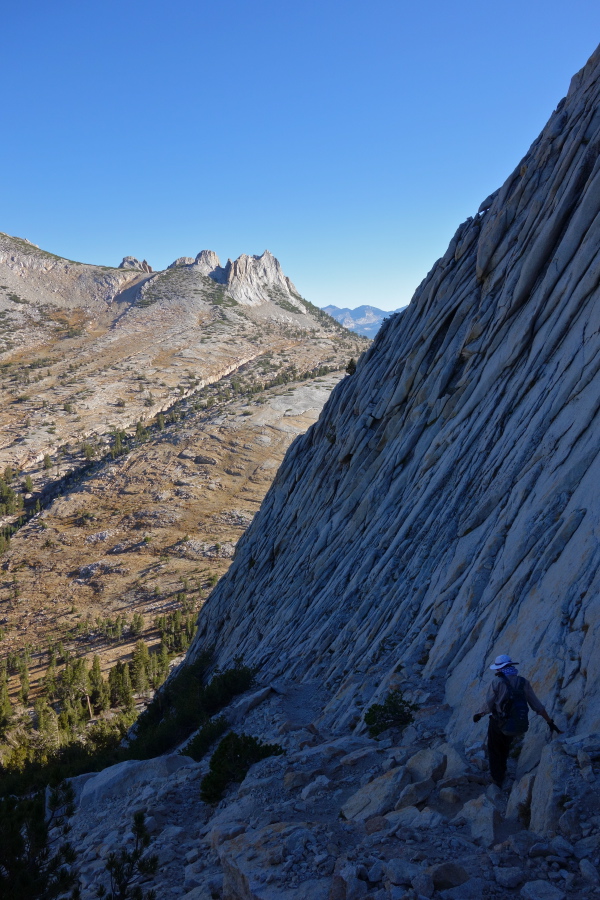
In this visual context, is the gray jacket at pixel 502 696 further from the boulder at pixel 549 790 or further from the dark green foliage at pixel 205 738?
the dark green foliage at pixel 205 738

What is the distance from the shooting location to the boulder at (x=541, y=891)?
4.57m

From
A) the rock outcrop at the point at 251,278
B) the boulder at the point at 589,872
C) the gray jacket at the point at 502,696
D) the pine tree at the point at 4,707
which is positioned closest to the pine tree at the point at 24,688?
the pine tree at the point at 4,707

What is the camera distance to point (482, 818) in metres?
5.86

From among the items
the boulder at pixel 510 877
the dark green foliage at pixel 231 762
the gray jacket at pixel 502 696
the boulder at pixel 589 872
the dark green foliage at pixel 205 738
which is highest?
the gray jacket at pixel 502 696

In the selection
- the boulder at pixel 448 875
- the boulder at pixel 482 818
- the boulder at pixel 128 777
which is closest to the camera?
the boulder at pixel 448 875

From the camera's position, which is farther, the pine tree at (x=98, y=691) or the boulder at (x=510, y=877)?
the pine tree at (x=98, y=691)

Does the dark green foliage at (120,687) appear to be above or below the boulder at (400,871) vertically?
below

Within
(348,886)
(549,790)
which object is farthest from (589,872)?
A: (348,886)

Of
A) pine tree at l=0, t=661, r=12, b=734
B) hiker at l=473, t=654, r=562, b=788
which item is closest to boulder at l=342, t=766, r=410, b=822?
hiker at l=473, t=654, r=562, b=788

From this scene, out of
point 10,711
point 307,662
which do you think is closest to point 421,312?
point 307,662

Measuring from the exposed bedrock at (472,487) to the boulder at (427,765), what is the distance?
Answer: 3.68 feet

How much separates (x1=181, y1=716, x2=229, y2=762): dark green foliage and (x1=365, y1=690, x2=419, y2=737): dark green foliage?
4.74 m

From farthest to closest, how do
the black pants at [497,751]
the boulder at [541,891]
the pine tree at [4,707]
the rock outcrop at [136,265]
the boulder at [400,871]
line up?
the rock outcrop at [136,265] → the pine tree at [4,707] → the black pants at [497,751] → the boulder at [400,871] → the boulder at [541,891]

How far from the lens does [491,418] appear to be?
15031mm
